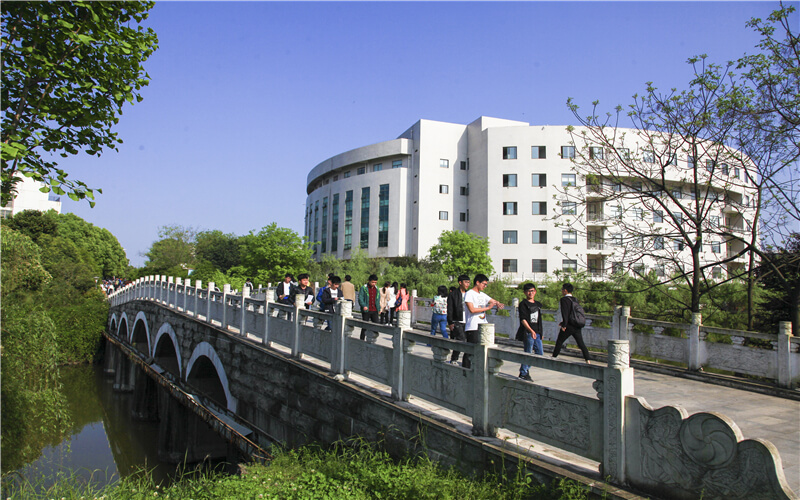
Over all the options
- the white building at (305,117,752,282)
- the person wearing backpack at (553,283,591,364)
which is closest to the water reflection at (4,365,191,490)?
the person wearing backpack at (553,283,591,364)

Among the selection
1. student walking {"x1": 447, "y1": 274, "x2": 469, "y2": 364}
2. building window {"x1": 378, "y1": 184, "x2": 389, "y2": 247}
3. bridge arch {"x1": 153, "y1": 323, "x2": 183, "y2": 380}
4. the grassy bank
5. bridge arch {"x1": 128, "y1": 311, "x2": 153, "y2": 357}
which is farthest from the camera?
building window {"x1": 378, "y1": 184, "x2": 389, "y2": 247}

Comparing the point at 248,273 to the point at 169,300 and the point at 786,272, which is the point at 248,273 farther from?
the point at 786,272

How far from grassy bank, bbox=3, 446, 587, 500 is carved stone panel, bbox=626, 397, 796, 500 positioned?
58 cm

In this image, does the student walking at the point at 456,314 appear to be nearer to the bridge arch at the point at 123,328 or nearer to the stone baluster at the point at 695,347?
the stone baluster at the point at 695,347

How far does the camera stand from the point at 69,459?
58.1ft

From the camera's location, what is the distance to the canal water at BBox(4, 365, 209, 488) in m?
16.2

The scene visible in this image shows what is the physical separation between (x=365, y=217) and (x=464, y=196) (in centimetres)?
1028

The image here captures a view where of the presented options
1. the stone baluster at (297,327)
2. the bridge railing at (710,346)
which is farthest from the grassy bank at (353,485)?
the bridge railing at (710,346)

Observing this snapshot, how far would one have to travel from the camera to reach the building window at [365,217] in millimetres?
50719

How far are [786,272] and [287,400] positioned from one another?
9.95 m

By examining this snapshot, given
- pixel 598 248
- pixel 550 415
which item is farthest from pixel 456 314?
pixel 598 248

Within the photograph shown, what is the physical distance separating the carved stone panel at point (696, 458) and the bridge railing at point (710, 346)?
4835 millimetres

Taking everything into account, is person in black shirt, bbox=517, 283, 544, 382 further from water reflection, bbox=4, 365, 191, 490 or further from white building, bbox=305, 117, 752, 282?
white building, bbox=305, 117, 752, 282

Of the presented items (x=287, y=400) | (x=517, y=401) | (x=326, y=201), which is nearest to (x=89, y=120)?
(x=287, y=400)
